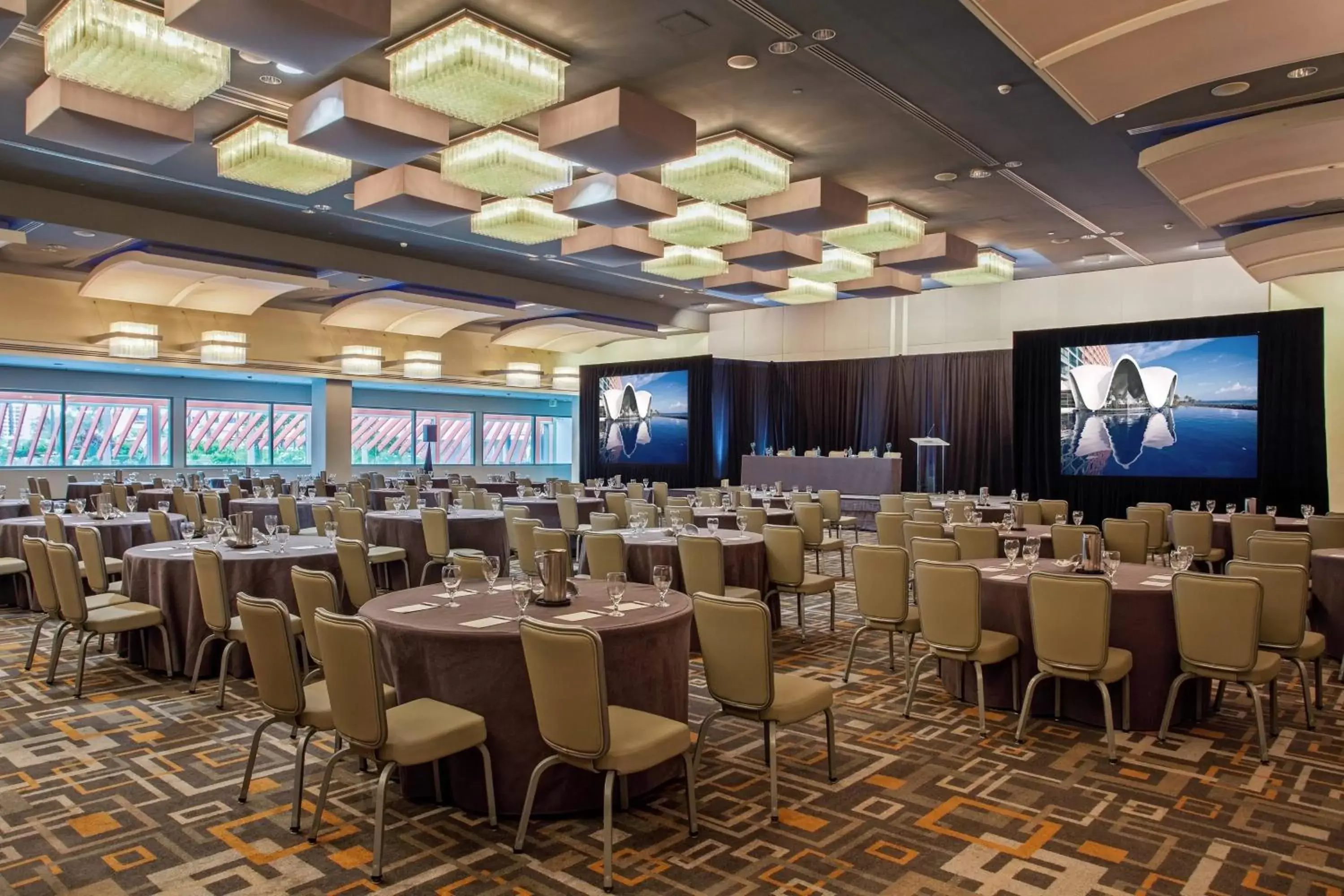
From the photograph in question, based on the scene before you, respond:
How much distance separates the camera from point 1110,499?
566 inches

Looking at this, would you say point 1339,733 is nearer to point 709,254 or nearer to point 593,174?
point 593,174

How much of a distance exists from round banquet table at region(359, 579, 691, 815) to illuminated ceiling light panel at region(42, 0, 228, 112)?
4.33 m

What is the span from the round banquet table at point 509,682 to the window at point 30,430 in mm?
16739

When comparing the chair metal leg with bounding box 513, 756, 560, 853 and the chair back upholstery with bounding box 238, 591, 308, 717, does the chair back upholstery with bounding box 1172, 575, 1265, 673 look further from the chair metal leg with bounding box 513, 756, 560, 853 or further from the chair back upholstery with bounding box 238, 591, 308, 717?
the chair back upholstery with bounding box 238, 591, 308, 717

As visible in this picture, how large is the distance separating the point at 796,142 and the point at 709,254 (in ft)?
11.9

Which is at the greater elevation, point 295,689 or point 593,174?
point 593,174

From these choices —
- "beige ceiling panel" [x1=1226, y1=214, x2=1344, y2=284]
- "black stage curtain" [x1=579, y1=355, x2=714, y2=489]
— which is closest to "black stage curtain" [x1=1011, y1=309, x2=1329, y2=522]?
"beige ceiling panel" [x1=1226, y1=214, x2=1344, y2=284]

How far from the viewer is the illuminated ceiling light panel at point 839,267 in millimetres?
13461

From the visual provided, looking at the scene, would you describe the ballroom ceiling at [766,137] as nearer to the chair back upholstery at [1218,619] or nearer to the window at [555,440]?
the chair back upholstery at [1218,619]

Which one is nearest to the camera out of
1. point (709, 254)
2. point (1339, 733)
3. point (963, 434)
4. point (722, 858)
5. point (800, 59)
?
point (722, 858)

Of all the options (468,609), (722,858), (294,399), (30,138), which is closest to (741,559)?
(468,609)

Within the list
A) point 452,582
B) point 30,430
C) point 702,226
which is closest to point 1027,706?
point 452,582

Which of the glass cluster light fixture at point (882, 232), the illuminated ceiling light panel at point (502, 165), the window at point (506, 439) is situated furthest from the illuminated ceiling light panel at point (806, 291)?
the window at point (506, 439)

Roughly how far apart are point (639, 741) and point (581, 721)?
278 mm
